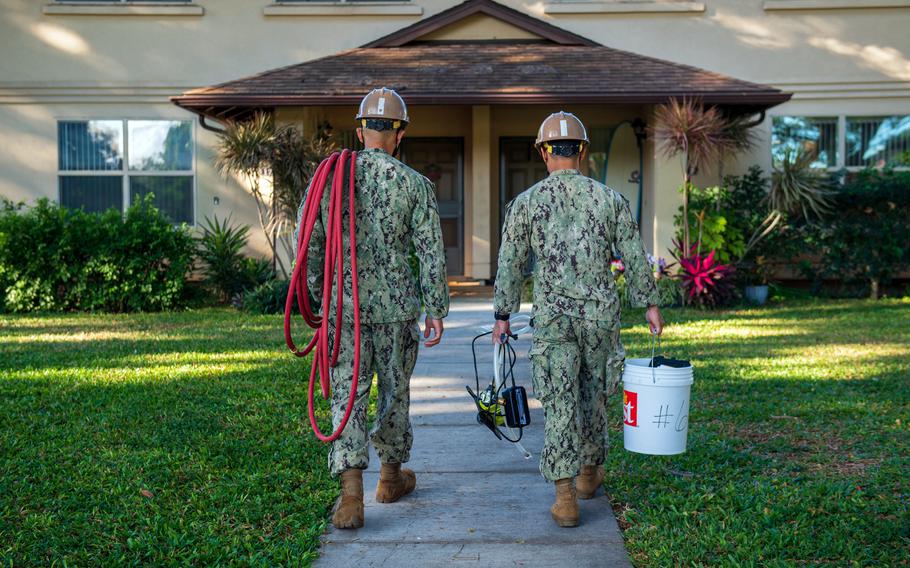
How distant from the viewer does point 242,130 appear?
13.8 meters

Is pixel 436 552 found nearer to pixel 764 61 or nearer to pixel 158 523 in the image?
pixel 158 523

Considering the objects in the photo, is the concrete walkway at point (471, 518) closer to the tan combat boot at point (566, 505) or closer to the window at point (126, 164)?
the tan combat boot at point (566, 505)

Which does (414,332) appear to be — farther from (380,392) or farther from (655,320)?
(655,320)

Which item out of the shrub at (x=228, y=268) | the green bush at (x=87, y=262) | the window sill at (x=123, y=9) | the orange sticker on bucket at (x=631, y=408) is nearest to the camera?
the orange sticker on bucket at (x=631, y=408)

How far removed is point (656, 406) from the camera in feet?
16.2

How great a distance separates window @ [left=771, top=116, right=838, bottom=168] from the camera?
16.0m

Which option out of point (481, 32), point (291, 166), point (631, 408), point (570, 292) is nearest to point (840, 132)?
point (481, 32)

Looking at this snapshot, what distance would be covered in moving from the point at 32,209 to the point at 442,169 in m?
6.51

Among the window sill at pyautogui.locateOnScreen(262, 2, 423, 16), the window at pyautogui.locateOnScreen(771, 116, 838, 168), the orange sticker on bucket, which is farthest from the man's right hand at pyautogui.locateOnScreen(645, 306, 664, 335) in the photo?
the window sill at pyautogui.locateOnScreen(262, 2, 423, 16)

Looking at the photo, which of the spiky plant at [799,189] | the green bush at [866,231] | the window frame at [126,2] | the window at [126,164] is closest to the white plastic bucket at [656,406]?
the spiky plant at [799,189]

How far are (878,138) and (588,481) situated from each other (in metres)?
13.1

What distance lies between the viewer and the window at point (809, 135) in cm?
1602

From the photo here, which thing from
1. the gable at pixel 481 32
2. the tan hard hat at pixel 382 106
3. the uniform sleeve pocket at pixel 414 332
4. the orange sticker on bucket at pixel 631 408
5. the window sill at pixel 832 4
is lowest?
the orange sticker on bucket at pixel 631 408

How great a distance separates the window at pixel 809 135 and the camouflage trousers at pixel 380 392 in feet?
41.8
